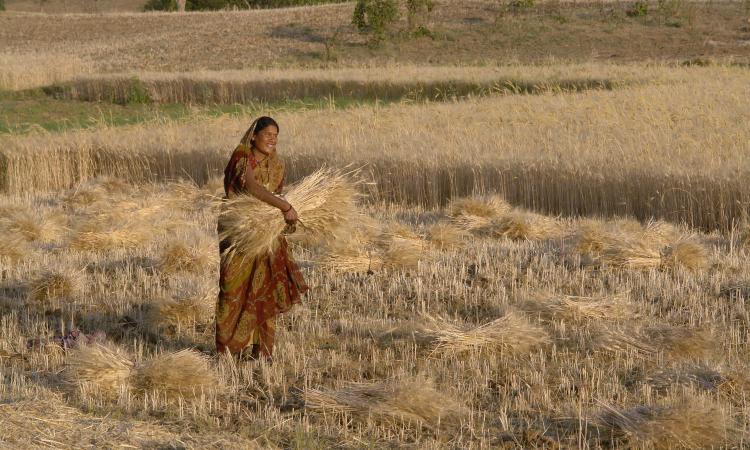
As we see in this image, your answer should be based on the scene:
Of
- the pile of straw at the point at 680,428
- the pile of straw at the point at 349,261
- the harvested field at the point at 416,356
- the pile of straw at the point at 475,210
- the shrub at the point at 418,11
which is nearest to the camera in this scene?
the pile of straw at the point at 680,428

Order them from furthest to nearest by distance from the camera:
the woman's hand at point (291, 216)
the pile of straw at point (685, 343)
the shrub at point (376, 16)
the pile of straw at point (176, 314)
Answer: the shrub at point (376, 16)
the pile of straw at point (176, 314)
the woman's hand at point (291, 216)
the pile of straw at point (685, 343)

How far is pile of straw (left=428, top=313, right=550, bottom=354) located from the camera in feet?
19.8

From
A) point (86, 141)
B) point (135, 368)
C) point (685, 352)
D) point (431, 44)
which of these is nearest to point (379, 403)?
point (135, 368)

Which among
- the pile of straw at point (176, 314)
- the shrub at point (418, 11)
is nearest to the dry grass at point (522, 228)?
the pile of straw at point (176, 314)

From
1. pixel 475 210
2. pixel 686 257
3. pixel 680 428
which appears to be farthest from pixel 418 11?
pixel 680 428

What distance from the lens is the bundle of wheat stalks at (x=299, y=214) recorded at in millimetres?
5961

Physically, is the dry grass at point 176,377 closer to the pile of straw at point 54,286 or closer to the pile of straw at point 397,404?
the pile of straw at point 397,404

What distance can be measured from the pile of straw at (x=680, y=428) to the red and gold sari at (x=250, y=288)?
7.58 ft

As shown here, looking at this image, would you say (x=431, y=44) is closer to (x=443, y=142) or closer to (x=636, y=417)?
(x=443, y=142)

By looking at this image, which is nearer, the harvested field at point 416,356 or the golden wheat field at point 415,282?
the harvested field at point 416,356

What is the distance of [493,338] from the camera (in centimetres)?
611

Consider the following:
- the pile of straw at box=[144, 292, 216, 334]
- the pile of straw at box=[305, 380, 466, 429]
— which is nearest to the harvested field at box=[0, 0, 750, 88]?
the pile of straw at box=[144, 292, 216, 334]

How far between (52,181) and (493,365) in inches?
410

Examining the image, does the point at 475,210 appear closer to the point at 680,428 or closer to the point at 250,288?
the point at 250,288
